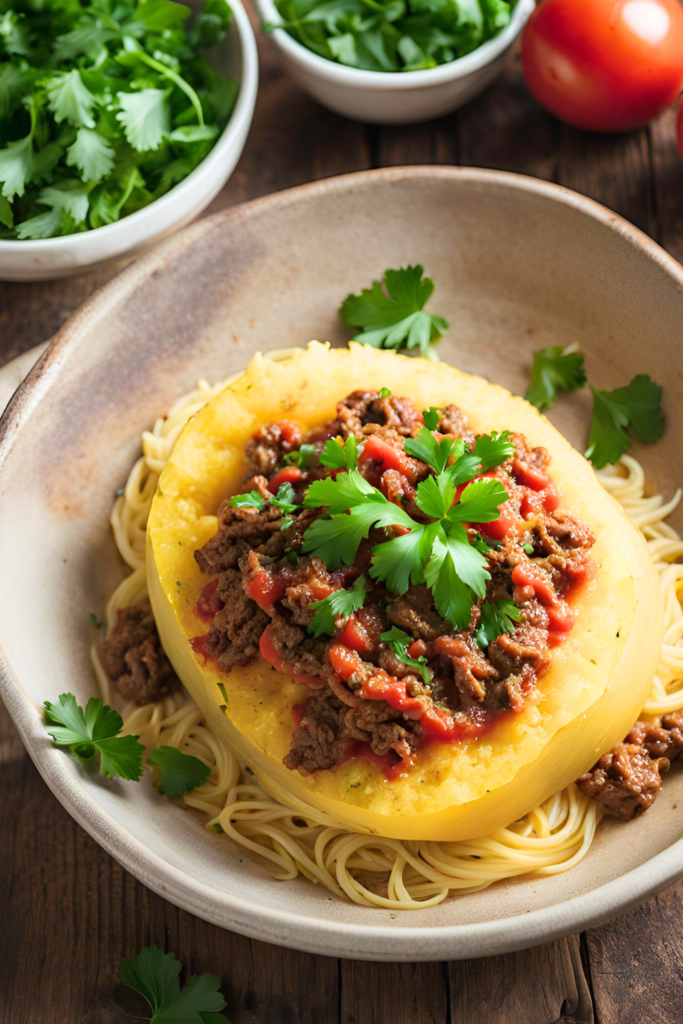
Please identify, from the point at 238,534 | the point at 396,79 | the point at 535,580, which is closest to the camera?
the point at 535,580

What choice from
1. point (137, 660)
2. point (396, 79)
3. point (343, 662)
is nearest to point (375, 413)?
point (343, 662)

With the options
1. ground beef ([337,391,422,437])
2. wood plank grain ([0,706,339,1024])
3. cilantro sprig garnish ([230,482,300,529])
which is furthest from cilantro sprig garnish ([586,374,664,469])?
wood plank grain ([0,706,339,1024])

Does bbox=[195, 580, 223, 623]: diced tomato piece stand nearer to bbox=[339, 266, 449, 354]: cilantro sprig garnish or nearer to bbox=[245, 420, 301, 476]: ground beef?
bbox=[245, 420, 301, 476]: ground beef

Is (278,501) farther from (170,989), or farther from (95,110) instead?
(95,110)

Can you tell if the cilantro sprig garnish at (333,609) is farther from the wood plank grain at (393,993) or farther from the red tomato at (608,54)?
the red tomato at (608,54)

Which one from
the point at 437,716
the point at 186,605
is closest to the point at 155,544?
the point at 186,605

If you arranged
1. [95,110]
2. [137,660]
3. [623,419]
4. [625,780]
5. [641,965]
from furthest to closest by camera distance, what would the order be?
[95,110]
[623,419]
[137,660]
[641,965]
[625,780]

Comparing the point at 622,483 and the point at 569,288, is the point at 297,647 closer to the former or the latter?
the point at 622,483
